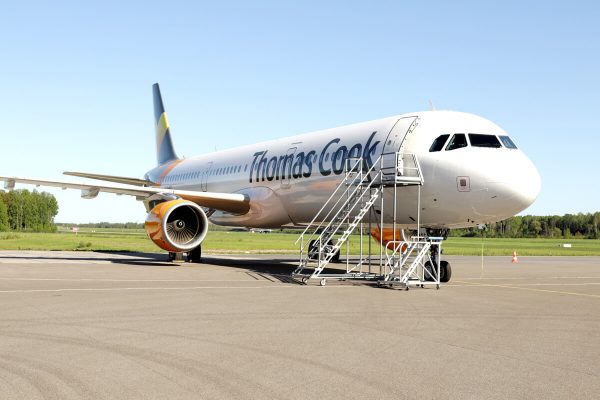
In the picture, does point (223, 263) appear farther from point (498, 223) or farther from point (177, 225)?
point (498, 223)

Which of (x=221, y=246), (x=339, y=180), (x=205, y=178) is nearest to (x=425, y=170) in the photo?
(x=339, y=180)

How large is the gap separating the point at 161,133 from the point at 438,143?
22622mm

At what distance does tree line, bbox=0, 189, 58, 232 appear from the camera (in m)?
139

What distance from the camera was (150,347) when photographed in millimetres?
6637

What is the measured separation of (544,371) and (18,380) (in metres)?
4.43

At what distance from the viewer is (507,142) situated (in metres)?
15.6

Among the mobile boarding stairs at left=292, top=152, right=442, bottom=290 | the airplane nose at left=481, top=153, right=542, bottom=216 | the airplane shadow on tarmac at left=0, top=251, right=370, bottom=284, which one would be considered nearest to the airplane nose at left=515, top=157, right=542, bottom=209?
the airplane nose at left=481, top=153, right=542, bottom=216

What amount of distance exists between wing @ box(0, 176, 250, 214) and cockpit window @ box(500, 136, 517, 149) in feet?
31.2

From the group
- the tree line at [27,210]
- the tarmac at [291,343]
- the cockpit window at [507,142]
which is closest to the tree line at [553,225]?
the tree line at [27,210]

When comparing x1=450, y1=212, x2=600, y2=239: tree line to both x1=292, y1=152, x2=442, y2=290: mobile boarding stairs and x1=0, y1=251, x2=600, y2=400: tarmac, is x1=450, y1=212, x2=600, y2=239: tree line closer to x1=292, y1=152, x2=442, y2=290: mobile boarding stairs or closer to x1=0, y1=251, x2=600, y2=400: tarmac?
x1=292, y1=152, x2=442, y2=290: mobile boarding stairs

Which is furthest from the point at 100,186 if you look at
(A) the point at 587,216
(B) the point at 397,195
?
(A) the point at 587,216

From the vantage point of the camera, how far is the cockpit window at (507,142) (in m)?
15.5

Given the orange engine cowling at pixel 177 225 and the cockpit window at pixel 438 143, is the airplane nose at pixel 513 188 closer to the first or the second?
the cockpit window at pixel 438 143

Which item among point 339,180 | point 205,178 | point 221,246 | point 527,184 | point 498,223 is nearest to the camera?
point 527,184
